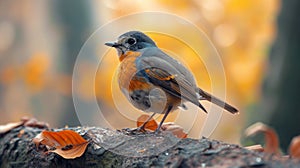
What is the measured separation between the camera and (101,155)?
1774 mm

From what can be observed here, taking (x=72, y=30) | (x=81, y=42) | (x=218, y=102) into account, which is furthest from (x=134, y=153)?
(x=72, y=30)

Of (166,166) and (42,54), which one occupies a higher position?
(42,54)

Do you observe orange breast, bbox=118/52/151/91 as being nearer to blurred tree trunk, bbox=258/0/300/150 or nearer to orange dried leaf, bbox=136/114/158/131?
orange dried leaf, bbox=136/114/158/131

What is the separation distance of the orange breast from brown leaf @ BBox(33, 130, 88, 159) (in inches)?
15.8

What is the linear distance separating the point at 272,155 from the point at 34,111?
6534mm

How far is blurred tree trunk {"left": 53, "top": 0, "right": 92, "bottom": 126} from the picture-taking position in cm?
683

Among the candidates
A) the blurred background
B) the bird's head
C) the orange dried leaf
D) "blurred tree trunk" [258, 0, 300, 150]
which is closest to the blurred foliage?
the blurred background

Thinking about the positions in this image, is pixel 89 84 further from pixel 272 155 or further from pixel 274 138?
pixel 272 155

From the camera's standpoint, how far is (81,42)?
6816mm

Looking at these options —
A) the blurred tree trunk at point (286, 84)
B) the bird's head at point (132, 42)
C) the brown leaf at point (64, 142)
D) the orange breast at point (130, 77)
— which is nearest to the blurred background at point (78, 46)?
the blurred tree trunk at point (286, 84)

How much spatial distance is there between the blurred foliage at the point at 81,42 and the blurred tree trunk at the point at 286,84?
113 cm

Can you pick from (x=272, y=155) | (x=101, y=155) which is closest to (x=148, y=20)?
(x=101, y=155)

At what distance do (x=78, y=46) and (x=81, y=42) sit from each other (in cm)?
10

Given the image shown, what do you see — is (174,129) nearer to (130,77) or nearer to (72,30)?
(130,77)
